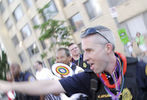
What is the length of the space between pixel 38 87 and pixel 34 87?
0.03 meters

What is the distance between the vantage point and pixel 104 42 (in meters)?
1.58

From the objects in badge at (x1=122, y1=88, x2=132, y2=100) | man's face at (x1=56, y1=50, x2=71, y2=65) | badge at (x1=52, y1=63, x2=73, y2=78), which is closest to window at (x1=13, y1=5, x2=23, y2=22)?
man's face at (x1=56, y1=50, x2=71, y2=65)

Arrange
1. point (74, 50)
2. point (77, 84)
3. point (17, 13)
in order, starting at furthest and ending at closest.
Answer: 1. point (17, 13)
2. point (74, 50)
3. point (77, 84)

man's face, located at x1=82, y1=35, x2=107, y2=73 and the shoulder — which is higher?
man's face, located at x1=82, y1=35, x2=107, y2=73

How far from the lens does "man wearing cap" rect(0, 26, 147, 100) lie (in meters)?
1.47

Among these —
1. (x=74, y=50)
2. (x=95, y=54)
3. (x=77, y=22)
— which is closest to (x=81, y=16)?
(x=77, y=22)

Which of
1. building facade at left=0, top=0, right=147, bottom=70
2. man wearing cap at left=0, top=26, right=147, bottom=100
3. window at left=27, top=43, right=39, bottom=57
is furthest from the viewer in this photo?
window at left=27, top=43, right=39, bottom=57

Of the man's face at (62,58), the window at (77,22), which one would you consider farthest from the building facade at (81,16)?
the man's face at (62,58)

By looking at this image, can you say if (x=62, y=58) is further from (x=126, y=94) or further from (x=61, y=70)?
(x=126, y=94)

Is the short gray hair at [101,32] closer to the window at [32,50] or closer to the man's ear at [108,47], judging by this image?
the man's ear at [108,47]

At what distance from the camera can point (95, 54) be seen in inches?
61.3

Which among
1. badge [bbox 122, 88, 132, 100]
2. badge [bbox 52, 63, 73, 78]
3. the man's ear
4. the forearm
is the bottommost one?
badge [bbox 122, 88, 132, 100]

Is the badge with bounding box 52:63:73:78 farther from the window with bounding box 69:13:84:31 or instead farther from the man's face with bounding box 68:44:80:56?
the window with bounding box 69:13:84:31

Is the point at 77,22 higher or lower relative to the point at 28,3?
lower
